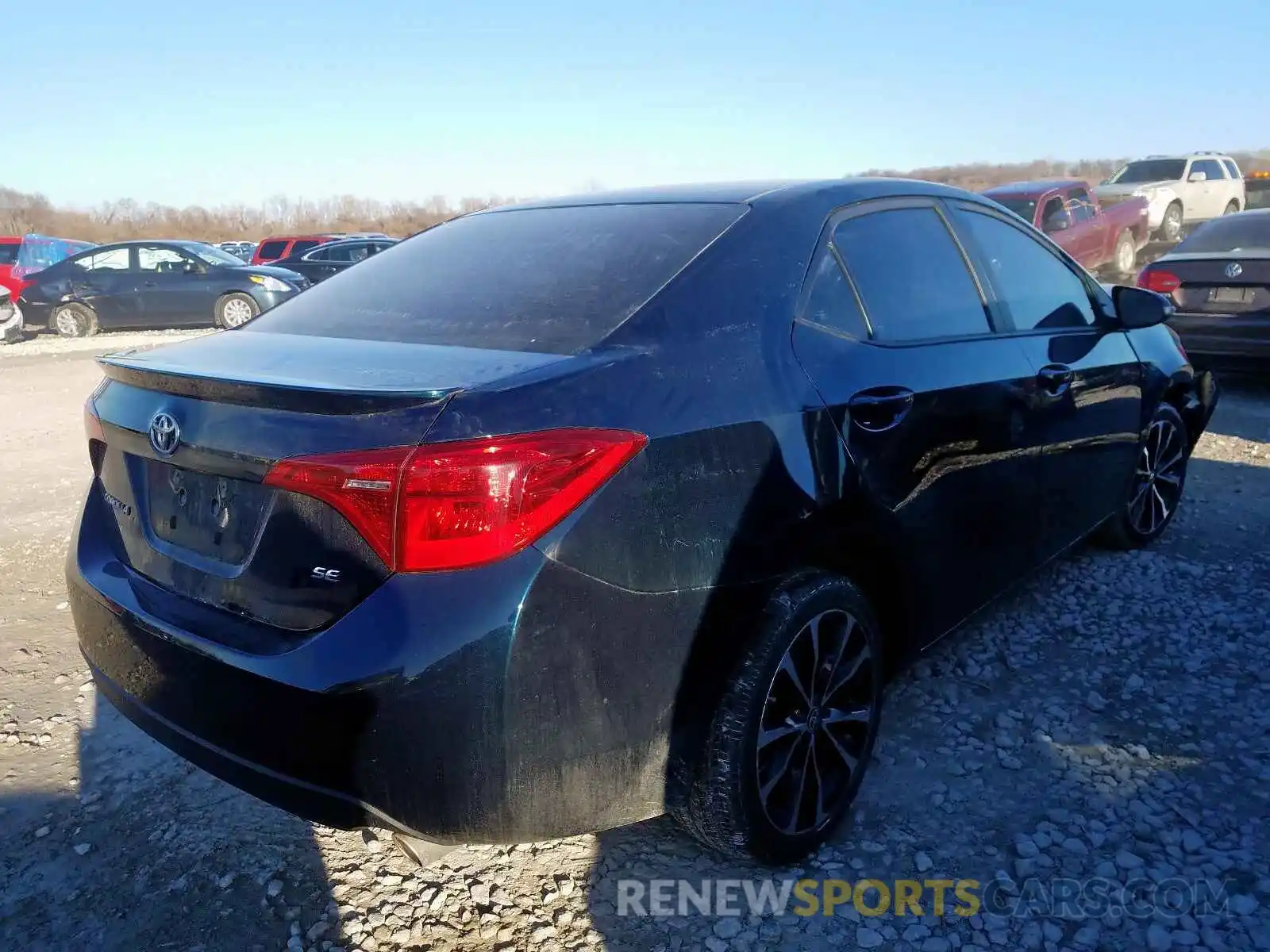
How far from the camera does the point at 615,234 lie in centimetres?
265

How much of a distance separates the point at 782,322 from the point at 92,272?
16.3 meters

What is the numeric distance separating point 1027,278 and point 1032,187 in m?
11.2

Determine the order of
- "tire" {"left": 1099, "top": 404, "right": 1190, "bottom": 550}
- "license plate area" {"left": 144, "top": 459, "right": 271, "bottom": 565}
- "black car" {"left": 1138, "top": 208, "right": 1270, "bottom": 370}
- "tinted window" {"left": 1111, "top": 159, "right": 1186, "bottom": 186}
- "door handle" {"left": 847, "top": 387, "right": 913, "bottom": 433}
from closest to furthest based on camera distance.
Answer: "license plate area" {"left": 144, "top": 459, "right": 271, "bottom": 565}
"door handle" {"left": 847, "top": 387, "right": 913, "bottom": 433}
"tire" {"left": 1099, "top": 404, "right": 1190, "bottom": 550}
"black car" {"left": 1138, "top": 208, "right": 1270, "bottom": 370}
"tinted window" {"left": 1111, "top": 159, "right": 1186, "bottom": 186}

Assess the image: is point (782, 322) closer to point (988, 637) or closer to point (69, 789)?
point (988, 637)

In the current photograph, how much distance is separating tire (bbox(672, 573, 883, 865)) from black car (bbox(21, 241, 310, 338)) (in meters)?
14.5

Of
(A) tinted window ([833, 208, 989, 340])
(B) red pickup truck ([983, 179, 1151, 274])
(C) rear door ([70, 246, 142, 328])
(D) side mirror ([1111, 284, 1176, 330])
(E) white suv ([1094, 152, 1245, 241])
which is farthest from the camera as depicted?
(E) white suv ([1094, 152, 1245, 241])

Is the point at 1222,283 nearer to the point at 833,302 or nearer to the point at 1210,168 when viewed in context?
the point at 833,302

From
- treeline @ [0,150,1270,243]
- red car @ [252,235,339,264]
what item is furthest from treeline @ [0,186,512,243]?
red car @ [252,235,339,264]

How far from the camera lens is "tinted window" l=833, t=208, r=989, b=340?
2.69 meters

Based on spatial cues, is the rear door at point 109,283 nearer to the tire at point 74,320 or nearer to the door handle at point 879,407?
the tire at point 74,320

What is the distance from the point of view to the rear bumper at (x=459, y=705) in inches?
68.7

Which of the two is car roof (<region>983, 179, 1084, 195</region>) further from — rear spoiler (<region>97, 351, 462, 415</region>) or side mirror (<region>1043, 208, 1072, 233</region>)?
rear spoiler (<region>97, 351, 462, 415</region>)

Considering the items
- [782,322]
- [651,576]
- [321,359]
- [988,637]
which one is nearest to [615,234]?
[782,322]

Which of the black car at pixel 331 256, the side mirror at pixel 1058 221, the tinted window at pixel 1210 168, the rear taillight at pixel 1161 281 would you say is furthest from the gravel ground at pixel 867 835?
the tinted window at pixel 1210 168
